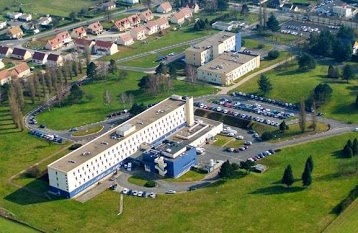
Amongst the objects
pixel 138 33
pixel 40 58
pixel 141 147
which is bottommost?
pixel 141 147

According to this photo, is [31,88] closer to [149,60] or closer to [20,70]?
[20,70]

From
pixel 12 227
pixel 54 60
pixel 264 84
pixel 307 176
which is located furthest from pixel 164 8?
pixel 12 227

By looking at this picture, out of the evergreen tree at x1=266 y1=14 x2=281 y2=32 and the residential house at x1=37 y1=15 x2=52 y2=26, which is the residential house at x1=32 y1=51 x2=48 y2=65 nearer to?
the residential house at x1=37 y1=15 x2=52 y2=26

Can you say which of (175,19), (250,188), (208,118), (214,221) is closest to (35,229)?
(214,221)

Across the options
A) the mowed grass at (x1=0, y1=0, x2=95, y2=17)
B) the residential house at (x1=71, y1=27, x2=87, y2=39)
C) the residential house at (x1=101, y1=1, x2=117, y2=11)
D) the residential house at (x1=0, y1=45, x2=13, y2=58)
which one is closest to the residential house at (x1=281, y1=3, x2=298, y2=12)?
the residential house at (x1=101, y1=1, x2=117, y2=11)

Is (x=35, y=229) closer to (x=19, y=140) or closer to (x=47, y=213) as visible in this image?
(x=47, y=213)
